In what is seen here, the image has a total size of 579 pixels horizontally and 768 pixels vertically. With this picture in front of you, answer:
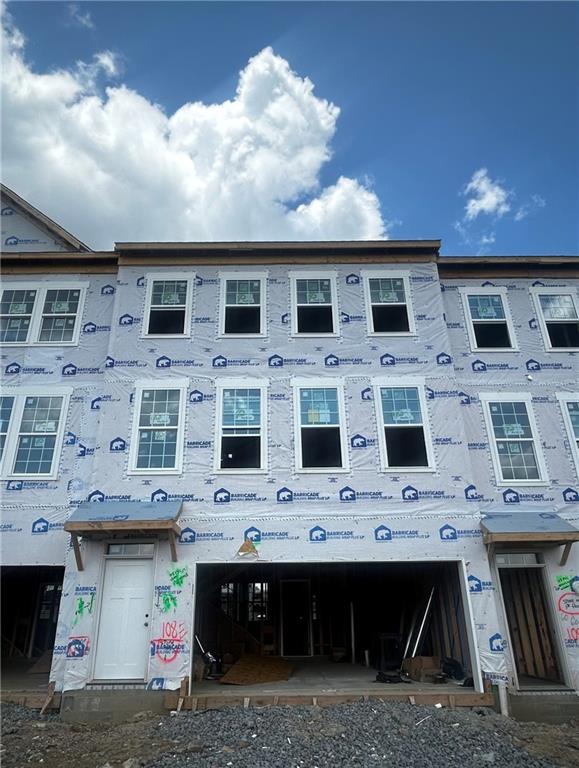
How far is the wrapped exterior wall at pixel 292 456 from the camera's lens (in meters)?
10.0

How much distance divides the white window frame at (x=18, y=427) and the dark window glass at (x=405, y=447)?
704cm

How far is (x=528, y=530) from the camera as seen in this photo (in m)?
10.1

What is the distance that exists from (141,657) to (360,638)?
21.8 ft

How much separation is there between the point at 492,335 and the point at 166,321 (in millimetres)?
7838

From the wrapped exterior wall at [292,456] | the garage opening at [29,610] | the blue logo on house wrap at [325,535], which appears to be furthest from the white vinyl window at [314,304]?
the garage opening at [29,610]

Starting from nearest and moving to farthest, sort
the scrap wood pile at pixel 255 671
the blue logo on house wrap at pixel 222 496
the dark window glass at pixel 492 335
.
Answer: the scrap wood pile at pixel 255 671, the blue logo on house wrap at pixel 222 496, the dark window glass at pixel 492 335

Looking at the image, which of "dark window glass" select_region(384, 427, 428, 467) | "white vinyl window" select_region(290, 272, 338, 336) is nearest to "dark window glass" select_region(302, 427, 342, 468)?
"dark window glass" select_region(384, 427, 428, 467)

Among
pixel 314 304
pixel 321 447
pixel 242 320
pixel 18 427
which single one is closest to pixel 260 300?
pixel 242 320

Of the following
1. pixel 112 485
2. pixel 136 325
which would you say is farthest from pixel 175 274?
pixel 112 485

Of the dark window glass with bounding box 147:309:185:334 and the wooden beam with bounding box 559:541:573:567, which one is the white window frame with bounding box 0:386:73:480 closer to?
the dark window glass with bounding box 147:309:185:334

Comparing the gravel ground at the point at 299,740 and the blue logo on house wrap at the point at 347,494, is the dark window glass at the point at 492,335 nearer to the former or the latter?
the blue logo on house wrap at the point at 347,494

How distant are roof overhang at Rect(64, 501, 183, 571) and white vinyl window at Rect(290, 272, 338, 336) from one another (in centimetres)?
492

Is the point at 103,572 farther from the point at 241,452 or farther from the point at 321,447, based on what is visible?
the point at 321,447

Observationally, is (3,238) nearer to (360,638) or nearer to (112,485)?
(112,485)
